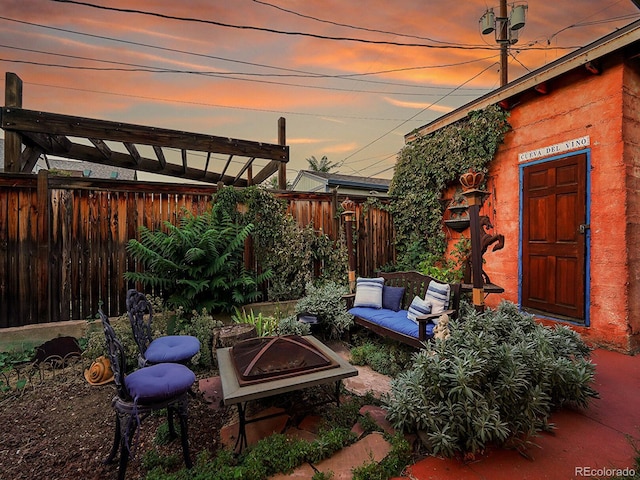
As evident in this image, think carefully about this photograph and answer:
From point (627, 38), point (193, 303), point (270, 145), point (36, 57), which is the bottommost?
point (193, 303)

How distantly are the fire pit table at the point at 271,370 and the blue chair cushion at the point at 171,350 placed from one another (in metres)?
0.30

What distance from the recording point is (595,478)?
156cm

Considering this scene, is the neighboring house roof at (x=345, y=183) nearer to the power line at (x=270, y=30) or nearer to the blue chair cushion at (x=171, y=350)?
the power line at (x=270, y=30)

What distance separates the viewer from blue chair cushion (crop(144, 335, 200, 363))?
2461 millimetres

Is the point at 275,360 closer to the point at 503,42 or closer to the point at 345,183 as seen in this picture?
the point at 503,42

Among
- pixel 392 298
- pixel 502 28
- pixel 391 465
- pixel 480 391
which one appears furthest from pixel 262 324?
pixel 502 28

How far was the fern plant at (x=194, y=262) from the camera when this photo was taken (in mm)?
3877

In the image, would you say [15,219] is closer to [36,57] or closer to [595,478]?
[36,57]

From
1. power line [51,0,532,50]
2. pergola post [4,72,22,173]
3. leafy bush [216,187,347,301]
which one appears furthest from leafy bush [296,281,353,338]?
power line [51,0,532,50]

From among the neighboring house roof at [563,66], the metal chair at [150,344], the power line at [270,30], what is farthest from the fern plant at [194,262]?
the neighboring house roof at [563,66]

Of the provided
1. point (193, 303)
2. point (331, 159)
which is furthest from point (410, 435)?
point (331, 159)

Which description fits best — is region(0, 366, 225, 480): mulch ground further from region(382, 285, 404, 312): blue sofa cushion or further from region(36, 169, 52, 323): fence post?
region(382, 285, 404, 312): blue sofa cushion

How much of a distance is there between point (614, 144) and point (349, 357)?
12.5 feet

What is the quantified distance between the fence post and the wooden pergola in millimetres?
607
